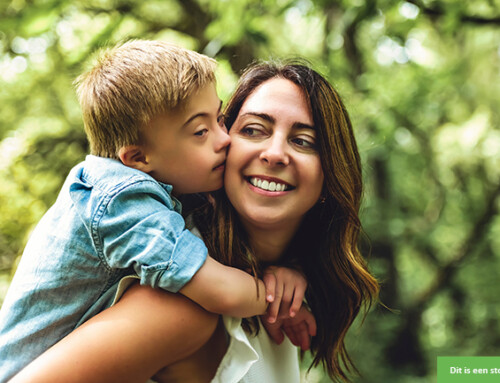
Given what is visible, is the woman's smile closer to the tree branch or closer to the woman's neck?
the woman's neck

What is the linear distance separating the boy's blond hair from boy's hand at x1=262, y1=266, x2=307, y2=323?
69 centimetres

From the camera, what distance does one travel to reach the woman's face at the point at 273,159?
1813mm

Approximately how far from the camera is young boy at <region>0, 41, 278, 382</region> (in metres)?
1.43

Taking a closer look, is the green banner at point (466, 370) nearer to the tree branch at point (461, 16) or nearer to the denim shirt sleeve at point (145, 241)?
the tree branch at point (461, 16)

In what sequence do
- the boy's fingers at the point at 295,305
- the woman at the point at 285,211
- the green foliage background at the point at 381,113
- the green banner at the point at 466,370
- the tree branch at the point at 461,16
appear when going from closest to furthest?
the woman at the point at 285,211, the boy's fingers at the point at 295,305, the tree branch at the point at 461,16, the green foliage background at the point at 381,113, the green banner at the point at 466,370

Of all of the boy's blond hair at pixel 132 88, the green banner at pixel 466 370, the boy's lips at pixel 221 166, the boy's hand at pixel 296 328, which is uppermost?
the boy's blond hair at pixel 132 88

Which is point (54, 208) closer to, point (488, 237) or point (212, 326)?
point (212, 326)

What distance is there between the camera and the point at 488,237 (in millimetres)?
7738

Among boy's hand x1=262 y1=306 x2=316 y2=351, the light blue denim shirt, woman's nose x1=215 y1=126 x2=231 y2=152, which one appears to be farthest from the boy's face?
boy's hand x1=262 y1=306 x2=316 y2=351

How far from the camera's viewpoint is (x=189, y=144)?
1.71 metres

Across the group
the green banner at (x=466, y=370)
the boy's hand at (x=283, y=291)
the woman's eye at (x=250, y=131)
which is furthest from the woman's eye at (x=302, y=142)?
the green banner at (x=466, y=370)

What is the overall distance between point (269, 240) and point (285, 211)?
0.84ft

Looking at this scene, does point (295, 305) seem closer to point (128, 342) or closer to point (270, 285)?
point (270, 285)

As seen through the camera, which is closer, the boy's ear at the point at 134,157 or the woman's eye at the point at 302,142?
the boy's ear at the point at 134,157
